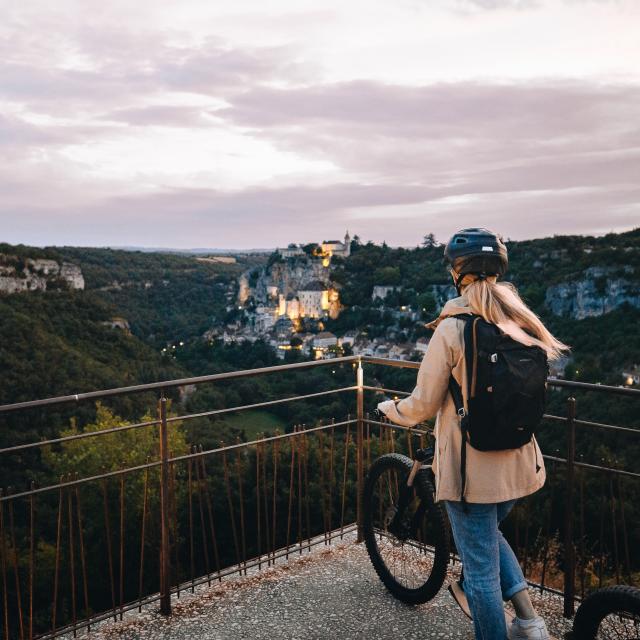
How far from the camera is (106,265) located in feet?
229

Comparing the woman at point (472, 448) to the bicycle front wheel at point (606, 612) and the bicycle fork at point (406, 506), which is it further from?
the bicycle fork at point (406, 506)

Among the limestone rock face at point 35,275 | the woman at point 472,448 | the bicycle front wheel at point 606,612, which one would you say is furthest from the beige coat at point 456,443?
the limestone rock face at point 35,275

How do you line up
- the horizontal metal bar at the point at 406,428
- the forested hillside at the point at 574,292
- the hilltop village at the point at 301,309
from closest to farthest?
the horizontal metal bar at the point at 406,428
the forested hillside at the point at 574,292
the hilltop village at the point at 301,309

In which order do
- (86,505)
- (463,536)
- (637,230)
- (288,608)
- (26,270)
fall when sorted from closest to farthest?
(463,536) → (288,608) → (86,505) → (26,270) → (637,230)

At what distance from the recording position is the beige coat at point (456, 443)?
178cm

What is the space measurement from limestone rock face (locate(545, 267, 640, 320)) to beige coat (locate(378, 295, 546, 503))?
36483 mm

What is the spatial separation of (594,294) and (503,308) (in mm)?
39765

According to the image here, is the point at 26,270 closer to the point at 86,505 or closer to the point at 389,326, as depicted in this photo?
the point at 86,505

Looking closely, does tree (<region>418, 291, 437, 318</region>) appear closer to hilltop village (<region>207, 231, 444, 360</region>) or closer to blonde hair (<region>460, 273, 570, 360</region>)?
hilltop village (<region>207, 231, 444, 360</region>)

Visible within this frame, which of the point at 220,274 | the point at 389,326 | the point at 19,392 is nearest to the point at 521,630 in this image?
the point at 19,392

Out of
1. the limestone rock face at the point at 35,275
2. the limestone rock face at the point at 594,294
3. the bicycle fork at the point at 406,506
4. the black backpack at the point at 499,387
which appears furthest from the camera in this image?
the limestone rock face at the point at 35,275

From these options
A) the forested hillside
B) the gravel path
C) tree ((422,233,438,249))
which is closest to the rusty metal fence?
the gravel path

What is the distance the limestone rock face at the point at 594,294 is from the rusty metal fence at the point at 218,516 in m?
24.3

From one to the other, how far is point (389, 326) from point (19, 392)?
45685 mm
